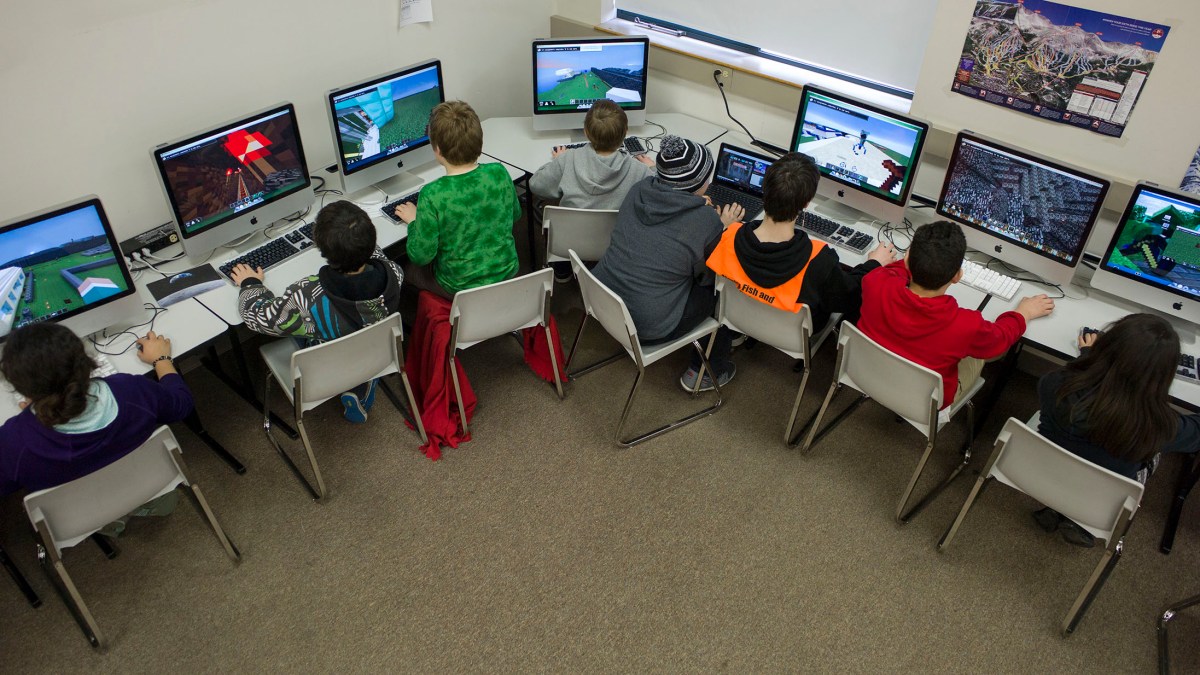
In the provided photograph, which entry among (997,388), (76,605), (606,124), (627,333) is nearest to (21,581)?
(76,605)

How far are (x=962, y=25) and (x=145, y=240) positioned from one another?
11.2 ft

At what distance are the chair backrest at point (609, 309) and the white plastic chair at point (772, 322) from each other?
15.1 inches

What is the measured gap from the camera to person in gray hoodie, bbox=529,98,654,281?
309 centimetres

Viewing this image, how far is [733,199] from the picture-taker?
3.35 metres

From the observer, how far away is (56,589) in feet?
7.84

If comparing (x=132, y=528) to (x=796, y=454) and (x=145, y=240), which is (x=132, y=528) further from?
(x=796, y=454)

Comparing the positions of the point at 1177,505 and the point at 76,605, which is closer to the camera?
the point at 76,605

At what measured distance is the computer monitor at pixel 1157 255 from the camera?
8.13 ft

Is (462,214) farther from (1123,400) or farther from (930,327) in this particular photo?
(1123,400)

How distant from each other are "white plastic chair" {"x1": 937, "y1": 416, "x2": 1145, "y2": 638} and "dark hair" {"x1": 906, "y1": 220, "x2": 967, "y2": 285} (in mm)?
515

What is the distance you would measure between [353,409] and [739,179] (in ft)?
6.47

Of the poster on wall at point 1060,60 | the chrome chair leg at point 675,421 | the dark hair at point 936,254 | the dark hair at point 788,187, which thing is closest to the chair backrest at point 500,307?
the chrome chair leg at point 675,421

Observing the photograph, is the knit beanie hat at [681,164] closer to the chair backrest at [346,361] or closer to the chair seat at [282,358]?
the chair backrest at [346,361]

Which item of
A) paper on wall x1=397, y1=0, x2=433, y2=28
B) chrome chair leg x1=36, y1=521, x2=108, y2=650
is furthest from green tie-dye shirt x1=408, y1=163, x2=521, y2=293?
chrome chair leg x1=36, y1=521, x2=108, y2=650
